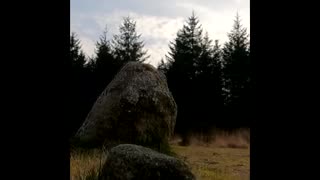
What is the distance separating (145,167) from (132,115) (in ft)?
12.9

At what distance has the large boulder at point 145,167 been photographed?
5148 mm

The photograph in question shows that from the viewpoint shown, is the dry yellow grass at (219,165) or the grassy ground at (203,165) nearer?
the grassy ground at (203,165)

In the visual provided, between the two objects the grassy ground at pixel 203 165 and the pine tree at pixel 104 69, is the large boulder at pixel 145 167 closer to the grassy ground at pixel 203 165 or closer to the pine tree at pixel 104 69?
the grassy ground at pixel 203 165

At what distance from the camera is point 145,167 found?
516cm

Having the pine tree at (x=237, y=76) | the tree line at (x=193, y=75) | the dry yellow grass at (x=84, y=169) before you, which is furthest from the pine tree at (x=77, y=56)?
the dry yellow grass at (x=84, y=169)

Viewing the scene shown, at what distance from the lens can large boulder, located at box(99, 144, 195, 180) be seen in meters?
5.15

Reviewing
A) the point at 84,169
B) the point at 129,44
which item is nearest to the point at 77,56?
the point at 129,44

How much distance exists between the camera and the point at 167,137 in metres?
9.20

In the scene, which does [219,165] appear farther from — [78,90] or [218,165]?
[78,90]

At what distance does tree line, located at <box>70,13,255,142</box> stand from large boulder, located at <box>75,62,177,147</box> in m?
9.09

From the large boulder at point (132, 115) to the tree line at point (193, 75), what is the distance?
9089 mm

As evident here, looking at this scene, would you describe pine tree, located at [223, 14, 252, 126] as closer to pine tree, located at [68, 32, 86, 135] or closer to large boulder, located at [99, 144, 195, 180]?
pine tree, located at [68, 32, 86, 135]
